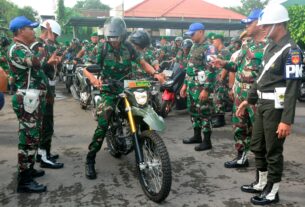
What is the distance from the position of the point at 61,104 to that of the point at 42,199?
6.37 m

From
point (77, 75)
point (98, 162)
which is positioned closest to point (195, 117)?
point (98, 162)

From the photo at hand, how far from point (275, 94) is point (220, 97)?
409 cm

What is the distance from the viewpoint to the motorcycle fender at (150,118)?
3.69 m

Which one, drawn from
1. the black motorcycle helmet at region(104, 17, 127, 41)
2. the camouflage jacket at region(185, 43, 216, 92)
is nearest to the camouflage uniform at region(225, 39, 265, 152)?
the camouflage jacket at region(185, 43, 216, 92)

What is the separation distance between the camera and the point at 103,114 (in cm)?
423

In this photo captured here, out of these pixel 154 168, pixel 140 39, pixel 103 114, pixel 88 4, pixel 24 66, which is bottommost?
pixel 154 168

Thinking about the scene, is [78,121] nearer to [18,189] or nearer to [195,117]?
[195,117]

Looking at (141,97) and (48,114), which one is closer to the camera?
(141,97)

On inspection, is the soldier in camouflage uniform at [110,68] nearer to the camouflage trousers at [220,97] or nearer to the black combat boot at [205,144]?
the black combat boot at [205,144]

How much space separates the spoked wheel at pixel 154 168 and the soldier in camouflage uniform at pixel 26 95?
116 cm

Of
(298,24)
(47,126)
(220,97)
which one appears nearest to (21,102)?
(47,126)

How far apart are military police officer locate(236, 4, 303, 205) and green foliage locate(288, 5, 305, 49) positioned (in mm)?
13189

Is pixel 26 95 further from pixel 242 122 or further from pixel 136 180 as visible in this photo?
pixel 242 122

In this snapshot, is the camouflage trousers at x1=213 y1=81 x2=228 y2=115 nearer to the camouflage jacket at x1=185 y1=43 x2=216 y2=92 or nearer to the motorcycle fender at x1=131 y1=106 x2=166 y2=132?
the camouflage jacket at x1=185 y1=43 x2=216 y2=92
